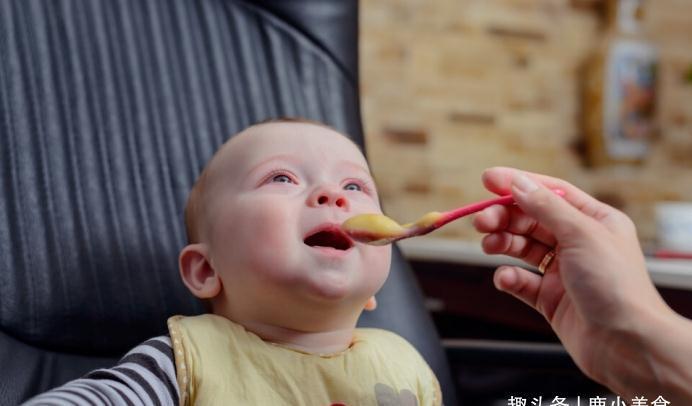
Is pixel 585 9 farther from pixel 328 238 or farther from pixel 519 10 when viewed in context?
pixel 328 238

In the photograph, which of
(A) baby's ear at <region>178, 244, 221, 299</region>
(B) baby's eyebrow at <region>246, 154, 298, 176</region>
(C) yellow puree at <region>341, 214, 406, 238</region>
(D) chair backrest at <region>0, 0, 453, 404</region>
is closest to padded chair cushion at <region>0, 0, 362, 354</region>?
(D) chair backrest at <region>0, 0, 453, 404</region>

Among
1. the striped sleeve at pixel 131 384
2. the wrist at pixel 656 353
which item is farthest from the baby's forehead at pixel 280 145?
the wrist at pixel 656 353

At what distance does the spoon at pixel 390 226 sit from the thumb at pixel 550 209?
0.05m

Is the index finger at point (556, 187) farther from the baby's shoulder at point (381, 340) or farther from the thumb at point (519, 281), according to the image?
the baby's shoulder at point (381, 340)

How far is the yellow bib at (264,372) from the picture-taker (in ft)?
2.55

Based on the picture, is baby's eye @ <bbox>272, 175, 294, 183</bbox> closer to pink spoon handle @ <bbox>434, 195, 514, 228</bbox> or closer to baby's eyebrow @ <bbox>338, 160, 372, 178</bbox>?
baby's eyebrow @ <bbox>338, 160, 372, 178</bbox>

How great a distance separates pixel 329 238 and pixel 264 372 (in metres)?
0.15

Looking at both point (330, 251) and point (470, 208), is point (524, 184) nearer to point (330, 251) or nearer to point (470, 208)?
point (470, 208)

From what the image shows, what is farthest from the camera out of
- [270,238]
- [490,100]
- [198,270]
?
[490,100]

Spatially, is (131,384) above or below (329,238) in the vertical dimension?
below

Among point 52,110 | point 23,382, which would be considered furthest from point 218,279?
point 52,110

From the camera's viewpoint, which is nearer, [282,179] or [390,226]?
[390,226]

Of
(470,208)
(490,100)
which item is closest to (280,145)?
(470,208)

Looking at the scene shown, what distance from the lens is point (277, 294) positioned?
0.79 m
